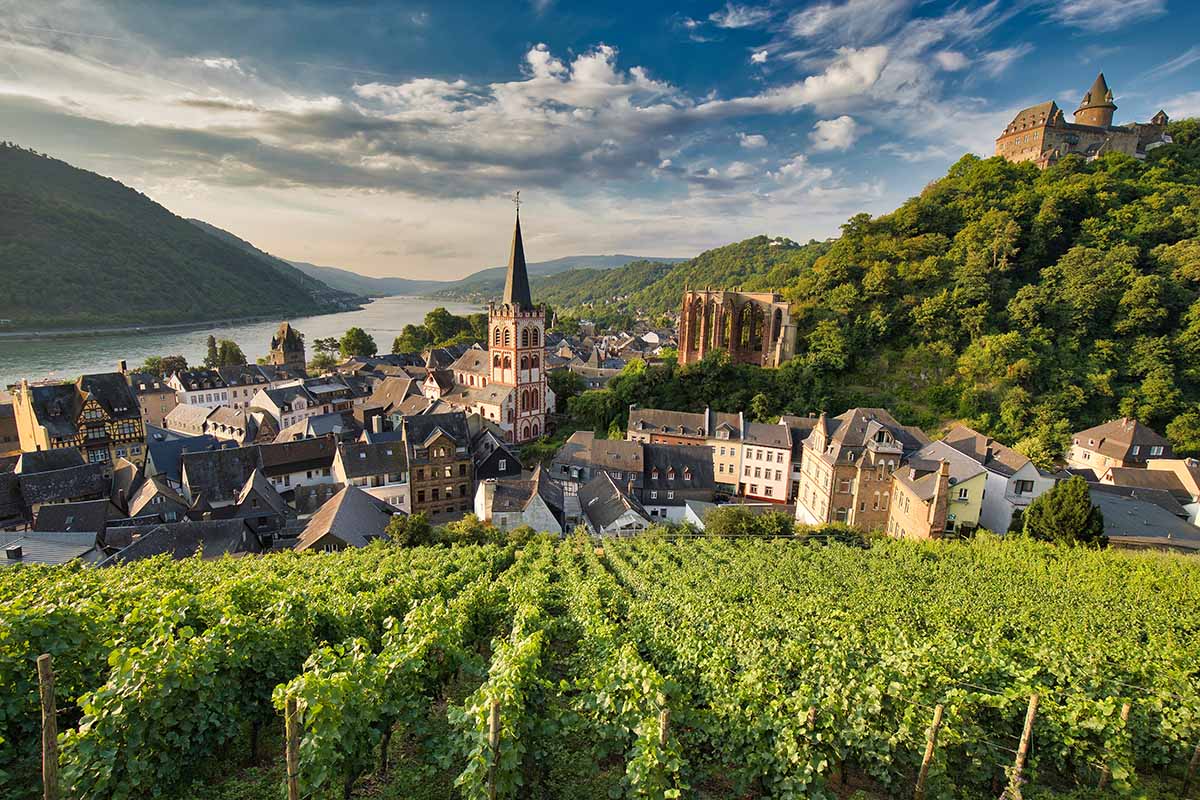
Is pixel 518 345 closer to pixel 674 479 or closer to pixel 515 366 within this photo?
pixel 515 366

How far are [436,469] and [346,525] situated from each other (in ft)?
34.8

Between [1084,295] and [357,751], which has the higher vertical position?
[1084,295]

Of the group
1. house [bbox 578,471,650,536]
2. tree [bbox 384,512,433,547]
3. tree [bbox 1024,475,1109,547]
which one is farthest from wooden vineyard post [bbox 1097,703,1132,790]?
tree [bbox 384,512,433,547]

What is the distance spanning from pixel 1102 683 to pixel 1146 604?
1001 centimetres

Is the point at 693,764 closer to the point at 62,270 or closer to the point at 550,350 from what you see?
the point at 550,350

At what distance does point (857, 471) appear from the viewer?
31.1 meters

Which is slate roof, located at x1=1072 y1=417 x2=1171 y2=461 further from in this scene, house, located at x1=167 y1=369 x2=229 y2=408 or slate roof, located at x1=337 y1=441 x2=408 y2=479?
house, located at x1=167 y1=369 x2=229 y2=408

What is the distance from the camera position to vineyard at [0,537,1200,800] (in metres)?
7.13

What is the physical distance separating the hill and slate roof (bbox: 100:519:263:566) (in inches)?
5190

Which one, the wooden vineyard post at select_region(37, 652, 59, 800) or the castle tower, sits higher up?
the castle tower

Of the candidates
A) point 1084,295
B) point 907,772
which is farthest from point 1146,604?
point 1084,295

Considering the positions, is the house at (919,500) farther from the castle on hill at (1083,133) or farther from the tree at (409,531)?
the castle on hill at (1083,133)

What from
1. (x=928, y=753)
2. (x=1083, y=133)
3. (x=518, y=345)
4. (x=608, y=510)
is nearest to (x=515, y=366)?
(x=518, y=345)

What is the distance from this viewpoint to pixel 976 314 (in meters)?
48.4
